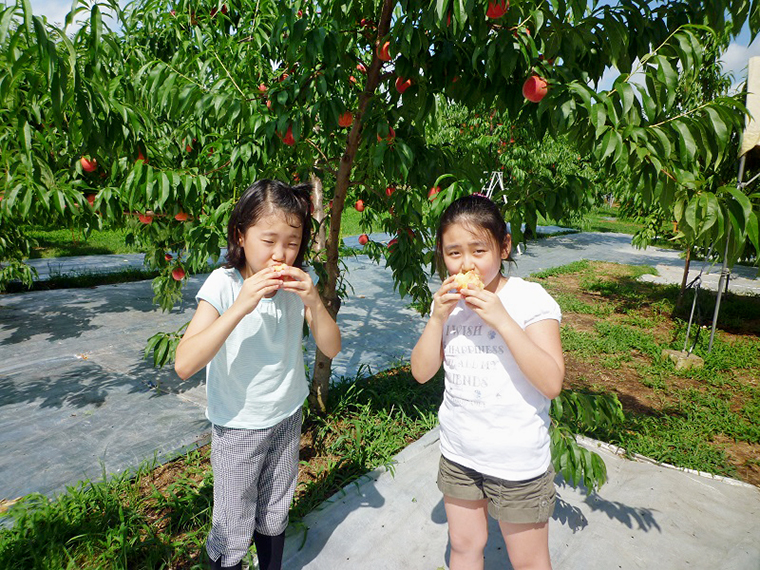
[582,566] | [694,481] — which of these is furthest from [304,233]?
[694,481]

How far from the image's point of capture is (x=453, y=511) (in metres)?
1.54

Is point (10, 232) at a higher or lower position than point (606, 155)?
lower

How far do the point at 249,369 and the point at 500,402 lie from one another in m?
0.78

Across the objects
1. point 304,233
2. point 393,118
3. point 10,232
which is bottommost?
point 10,232

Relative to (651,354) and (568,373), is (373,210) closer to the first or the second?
(568,373)

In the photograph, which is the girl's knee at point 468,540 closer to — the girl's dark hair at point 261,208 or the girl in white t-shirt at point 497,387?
the girl in white t-shirt at point 497,387

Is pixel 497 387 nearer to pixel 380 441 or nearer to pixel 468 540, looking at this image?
pixel 468 540

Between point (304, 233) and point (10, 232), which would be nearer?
point (304, 233)

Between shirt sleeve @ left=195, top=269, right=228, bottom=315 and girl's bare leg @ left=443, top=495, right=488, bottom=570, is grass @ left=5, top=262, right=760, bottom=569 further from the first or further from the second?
shirt sleeve @ left=195, top=269, right=228, bottom=315

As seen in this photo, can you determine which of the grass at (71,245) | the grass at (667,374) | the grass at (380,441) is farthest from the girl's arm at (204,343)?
the grass at (71,245)

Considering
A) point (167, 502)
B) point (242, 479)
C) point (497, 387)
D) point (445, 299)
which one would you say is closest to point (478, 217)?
point (445, 299)

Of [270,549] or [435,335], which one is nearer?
[435,335]

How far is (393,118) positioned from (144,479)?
7.17 ft

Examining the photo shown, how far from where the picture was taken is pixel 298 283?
4.66 ft
